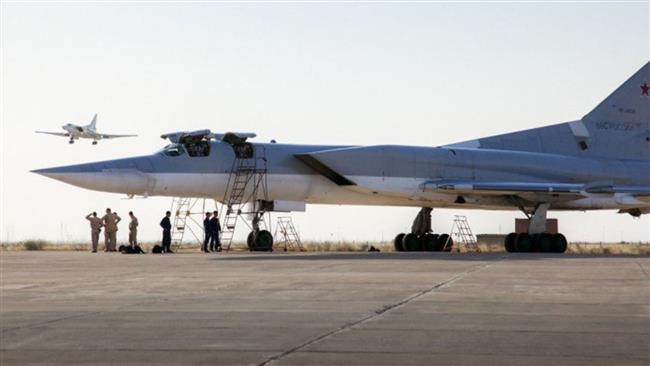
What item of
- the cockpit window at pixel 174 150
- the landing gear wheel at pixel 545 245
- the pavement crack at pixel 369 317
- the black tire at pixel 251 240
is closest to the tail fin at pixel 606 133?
the landing gear wheel at pixel 545 245

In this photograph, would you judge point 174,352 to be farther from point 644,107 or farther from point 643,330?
point 644,107

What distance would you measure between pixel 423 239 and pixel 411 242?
375 mm

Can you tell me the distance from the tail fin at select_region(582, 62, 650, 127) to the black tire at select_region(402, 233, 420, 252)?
718cm

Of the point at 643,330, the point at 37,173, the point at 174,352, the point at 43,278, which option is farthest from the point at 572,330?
the point at 37,173

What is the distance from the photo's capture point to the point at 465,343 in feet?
29.0

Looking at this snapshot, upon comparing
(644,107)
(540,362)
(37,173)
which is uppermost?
(644,107)

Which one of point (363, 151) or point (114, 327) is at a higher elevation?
point (363, 151)

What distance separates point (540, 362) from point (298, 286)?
23.2 ft

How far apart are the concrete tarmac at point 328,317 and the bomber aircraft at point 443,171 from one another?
10.7 m

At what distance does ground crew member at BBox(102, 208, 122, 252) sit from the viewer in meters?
32.3

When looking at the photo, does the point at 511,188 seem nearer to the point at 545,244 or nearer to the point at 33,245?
the point at 545,244

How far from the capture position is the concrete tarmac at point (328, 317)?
8219 millimetres

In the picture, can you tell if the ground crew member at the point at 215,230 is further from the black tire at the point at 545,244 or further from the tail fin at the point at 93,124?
the tail fin at the point at 93,124

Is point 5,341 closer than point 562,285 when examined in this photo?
Result: Yes
